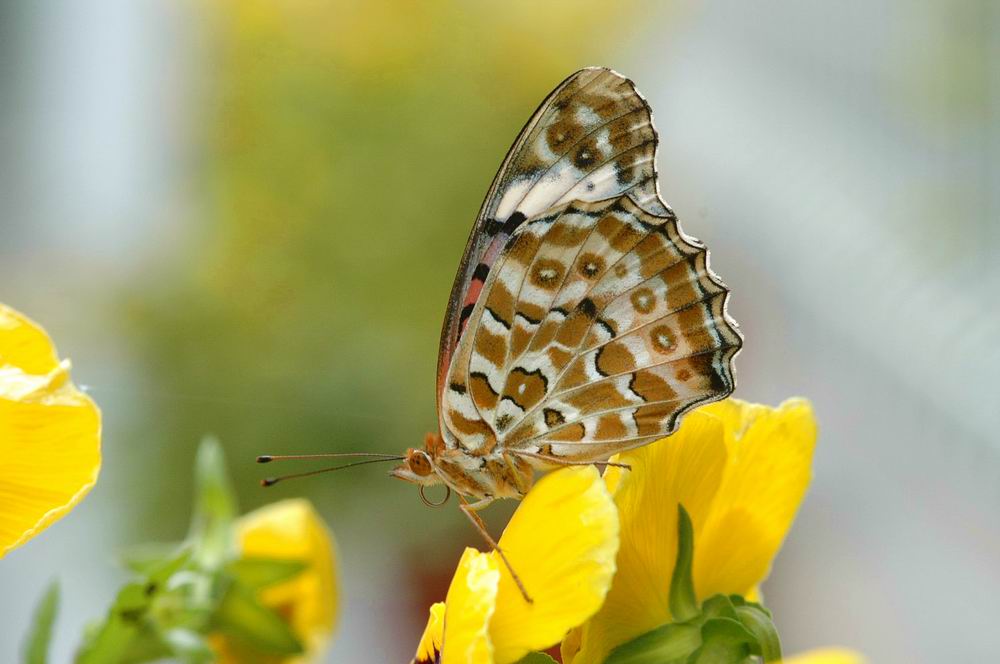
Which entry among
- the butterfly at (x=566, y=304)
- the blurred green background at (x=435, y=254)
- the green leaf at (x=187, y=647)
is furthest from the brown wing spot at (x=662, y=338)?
the blurred green background at (x=435, y=254)

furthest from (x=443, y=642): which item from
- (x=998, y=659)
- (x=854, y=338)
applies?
(x=854, y=338)

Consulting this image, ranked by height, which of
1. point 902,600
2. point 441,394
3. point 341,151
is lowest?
point 902,600

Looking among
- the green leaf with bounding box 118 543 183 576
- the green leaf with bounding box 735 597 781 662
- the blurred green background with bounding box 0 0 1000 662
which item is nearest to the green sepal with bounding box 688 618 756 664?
the green leaf with bounding box 735 597 781 662

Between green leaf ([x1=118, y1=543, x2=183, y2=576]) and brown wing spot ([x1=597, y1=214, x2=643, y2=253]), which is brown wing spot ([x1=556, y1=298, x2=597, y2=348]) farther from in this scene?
green leaf ([x1=118, y1=543, x2=183, y2=576])

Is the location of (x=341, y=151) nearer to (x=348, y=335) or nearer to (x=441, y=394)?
(x=348, y=335)

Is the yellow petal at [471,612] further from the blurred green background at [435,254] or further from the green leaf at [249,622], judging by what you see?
the blurred green background at [435,254]

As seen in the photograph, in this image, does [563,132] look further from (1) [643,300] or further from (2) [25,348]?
(2) [25,348]
